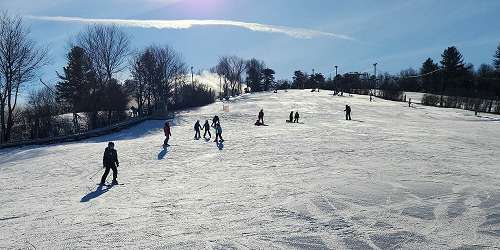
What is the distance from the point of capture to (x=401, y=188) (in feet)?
55.8

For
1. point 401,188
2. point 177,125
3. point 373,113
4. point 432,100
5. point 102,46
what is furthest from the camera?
point 432,100

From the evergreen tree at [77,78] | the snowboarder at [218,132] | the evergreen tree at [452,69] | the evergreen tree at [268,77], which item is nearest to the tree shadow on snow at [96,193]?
the snowboarder at [218,132]

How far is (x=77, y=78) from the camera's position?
64250 millimetres

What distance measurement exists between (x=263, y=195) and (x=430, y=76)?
88031 mm

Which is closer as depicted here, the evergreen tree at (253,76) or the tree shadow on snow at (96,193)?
the tree shadow on snow at (96,193)

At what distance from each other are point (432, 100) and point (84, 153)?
54.1 metres

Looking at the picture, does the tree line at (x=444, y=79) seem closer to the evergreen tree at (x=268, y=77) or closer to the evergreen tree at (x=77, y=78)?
the evergreen tree at (x=268, y=77)

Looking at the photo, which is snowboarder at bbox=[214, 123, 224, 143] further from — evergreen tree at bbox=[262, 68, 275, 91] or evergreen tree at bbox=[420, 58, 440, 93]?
evergreen tree at bbox=[262, 68, 275, 91]

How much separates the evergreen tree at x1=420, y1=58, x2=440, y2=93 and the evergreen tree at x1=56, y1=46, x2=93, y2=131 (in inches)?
2474

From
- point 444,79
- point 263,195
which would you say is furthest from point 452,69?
point 263,195

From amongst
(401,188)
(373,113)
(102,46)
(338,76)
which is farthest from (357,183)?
(338,76)

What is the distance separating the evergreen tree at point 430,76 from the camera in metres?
95.2

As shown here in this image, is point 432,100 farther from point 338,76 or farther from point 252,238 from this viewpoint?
point 252,238

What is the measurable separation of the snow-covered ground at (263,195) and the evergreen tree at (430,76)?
66.7 meters
